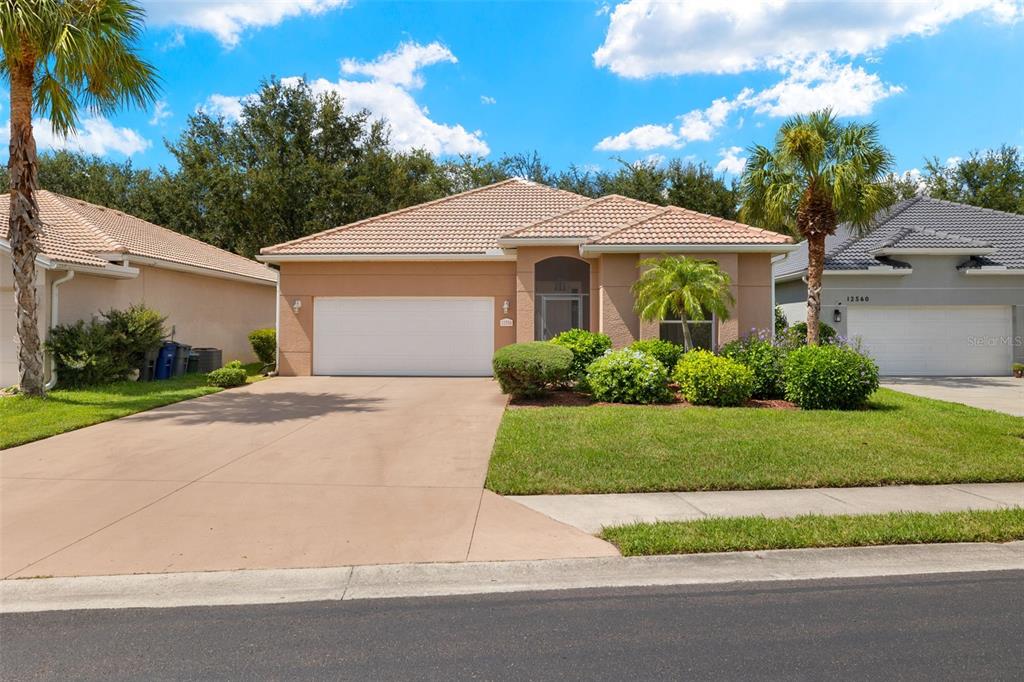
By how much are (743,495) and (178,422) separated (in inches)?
346

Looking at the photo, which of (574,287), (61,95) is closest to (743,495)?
(574,287)

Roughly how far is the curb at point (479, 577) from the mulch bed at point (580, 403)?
21.1 ft

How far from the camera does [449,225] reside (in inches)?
758

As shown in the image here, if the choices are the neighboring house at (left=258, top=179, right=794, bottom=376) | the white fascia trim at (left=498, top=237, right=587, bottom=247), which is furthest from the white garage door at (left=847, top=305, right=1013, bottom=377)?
the white fascia trim at (left=498, top=237, right=587, bottom=247)

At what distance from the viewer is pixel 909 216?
72.2 feet

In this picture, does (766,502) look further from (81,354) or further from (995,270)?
(995,270)

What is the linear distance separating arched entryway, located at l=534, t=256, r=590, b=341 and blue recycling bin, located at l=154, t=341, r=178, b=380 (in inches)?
366

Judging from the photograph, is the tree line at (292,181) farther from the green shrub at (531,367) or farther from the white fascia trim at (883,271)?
the green shrub at (531,367)

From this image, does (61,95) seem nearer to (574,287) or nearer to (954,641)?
(574,287)

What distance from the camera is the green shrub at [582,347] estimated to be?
13.2 meters

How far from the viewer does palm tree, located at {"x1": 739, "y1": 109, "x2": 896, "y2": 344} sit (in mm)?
14836

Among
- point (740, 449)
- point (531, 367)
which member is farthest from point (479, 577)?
point (531, 367)

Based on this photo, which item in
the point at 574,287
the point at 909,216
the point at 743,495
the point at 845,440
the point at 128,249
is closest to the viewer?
the point at 743,495

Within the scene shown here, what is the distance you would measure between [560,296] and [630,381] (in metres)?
Result: 5.94
